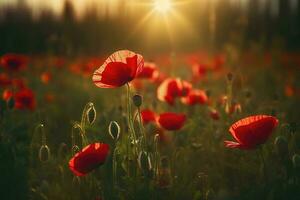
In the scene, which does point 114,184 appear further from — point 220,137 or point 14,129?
point 14,129

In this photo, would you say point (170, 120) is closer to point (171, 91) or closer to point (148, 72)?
point (171, 91)

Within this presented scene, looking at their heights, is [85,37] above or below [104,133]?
above

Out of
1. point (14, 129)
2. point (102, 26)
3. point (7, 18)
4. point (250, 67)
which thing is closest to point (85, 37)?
point (102, 26)

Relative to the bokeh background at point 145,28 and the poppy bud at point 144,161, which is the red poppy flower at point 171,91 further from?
the bokeh background at point 145,28

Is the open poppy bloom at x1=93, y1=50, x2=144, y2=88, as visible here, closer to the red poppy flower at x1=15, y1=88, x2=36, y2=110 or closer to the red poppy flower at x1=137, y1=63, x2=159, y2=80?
the red poppy flower at x1=137, y1=63, x2=159, y2=80

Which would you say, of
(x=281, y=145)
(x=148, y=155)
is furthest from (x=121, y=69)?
(x=281, y=145)

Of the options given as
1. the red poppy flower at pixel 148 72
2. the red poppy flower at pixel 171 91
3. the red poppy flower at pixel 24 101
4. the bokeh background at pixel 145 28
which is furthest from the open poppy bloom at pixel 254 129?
the bokeh background at pixel 145 28
